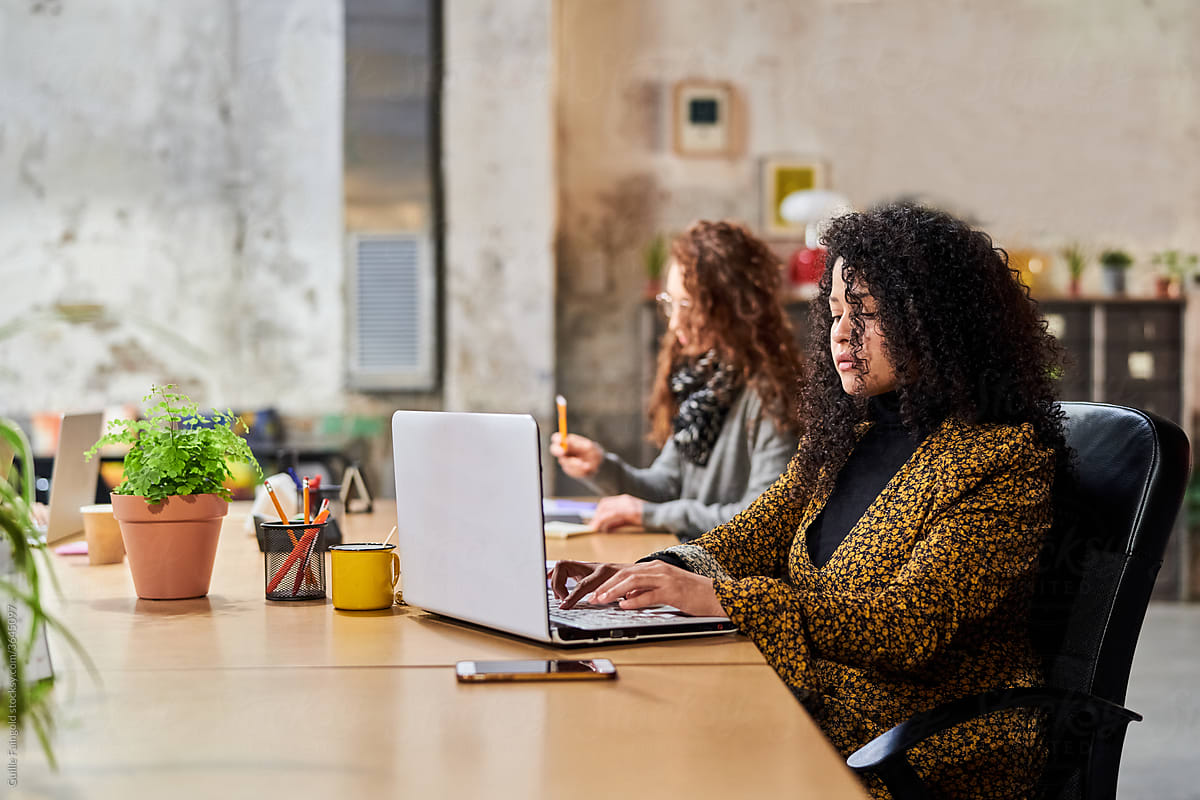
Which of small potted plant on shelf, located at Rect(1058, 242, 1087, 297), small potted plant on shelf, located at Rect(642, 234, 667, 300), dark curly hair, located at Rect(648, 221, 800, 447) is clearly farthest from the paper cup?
small potted plant on shelf, located at Rect(1058, 242, 1087, 297)

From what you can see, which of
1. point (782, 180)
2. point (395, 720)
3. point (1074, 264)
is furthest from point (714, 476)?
point (1074, 264)

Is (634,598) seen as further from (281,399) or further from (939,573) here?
(281,399)

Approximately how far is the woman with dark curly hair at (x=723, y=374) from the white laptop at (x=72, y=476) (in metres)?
1.07

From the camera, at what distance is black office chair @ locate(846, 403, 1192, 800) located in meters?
1.45

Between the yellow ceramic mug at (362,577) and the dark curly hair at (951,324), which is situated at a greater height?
the dark curly hair at (951,324)

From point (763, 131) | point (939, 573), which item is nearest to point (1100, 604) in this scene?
point (939, 573)

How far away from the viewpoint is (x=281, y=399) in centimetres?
565

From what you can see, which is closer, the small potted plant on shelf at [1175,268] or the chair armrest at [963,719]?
the chair armrest at [963,719]

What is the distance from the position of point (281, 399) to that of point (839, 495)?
426 cm

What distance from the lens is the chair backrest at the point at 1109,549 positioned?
60.6 inches

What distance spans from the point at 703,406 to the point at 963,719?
164 cm

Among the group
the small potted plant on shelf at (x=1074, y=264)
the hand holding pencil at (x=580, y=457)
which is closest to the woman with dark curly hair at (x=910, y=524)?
the hand holding pencil at (x=580, y=457)

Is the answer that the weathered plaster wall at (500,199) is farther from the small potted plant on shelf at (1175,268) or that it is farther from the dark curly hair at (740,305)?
the small potted plant on shelf at (1175,268)

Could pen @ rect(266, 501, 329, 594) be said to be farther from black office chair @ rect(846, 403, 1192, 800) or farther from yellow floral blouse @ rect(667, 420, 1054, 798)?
black office chair @ rect(846, 403, 1192, 800)
